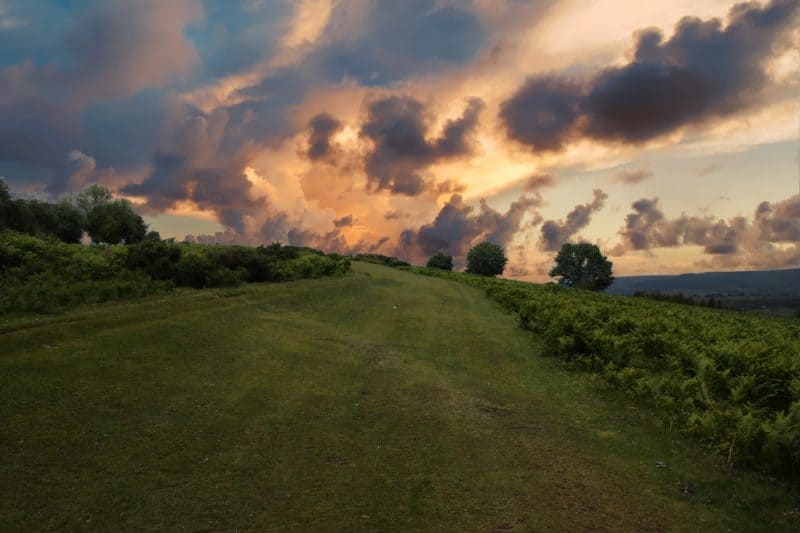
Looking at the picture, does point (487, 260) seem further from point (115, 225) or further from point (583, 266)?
point (115, 225)

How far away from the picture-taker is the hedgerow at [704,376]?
11094 millimetres

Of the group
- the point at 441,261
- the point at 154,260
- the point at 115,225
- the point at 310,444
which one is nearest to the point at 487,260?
the point at 441,261

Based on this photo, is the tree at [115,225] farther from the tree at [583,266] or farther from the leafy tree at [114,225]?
the tree at [583,266]

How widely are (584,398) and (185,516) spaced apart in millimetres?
12358

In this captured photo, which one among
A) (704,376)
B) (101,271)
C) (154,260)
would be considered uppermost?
(154,260)

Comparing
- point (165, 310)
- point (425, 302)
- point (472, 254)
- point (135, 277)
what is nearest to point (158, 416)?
point (165, 310)

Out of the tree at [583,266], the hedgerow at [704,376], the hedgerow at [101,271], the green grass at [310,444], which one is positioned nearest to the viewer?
the green grass at [310,444]

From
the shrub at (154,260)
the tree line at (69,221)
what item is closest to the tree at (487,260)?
the tree line at (69,221)

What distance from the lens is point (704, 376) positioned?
15.7 m

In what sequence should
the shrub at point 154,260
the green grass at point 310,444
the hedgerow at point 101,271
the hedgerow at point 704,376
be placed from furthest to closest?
the shrub at point 154,260, the hedgerow at point 101,271, the hedgerow at point 704,376, the green grass at point 310,444

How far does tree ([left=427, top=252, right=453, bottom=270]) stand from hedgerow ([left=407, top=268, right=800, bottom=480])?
113m

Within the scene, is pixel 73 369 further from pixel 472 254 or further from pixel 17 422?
pixel 472 254

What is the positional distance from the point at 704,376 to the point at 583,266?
126m

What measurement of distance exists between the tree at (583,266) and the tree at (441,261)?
92.9 ft
